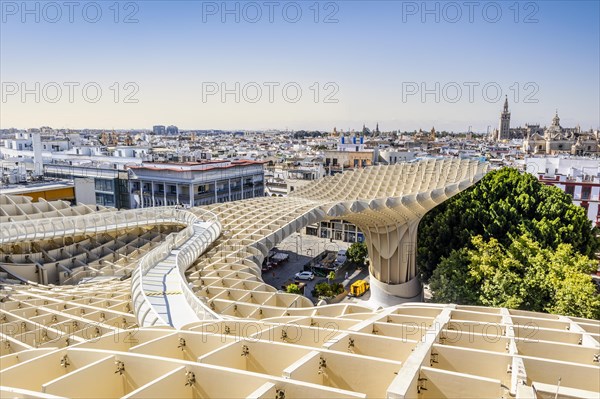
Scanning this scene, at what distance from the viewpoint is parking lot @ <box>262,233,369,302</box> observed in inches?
1583

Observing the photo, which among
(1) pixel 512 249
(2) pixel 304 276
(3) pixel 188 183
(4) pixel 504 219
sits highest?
(3) pixel 188 183

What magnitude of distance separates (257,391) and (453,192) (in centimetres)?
2334

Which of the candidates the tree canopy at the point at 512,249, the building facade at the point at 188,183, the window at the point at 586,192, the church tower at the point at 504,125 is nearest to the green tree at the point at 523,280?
the tree canopy at the point at 512,249

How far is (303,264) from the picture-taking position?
4588 cm

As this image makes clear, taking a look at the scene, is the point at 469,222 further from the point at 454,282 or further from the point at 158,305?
the point at 158,305

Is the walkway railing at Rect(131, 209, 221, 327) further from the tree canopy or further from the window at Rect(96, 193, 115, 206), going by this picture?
the window at Rect(96, 193, 115, 206)

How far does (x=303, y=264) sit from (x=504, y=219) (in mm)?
21778

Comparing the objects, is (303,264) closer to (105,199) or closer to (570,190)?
(105,199)

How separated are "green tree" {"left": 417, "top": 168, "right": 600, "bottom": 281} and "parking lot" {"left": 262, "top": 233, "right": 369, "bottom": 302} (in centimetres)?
777

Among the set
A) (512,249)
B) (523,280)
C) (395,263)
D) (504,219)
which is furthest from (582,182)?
(523,280)

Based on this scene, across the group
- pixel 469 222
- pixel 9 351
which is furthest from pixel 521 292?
pixel 9 351

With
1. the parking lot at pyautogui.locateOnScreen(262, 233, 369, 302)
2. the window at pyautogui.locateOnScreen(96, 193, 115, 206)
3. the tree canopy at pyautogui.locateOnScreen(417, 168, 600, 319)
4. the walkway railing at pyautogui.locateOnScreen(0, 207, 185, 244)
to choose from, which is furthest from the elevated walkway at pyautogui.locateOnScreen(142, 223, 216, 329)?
the window at pyautogui.locateOnScreen(96, 193, 115, 206)

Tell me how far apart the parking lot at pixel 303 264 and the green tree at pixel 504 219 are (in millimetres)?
7769

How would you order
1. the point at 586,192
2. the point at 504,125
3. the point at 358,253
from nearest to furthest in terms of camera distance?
the point at 586,192, the point at 358,253, the point at 504,125
